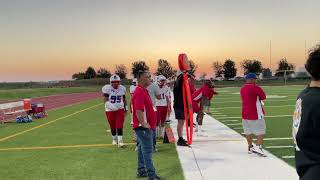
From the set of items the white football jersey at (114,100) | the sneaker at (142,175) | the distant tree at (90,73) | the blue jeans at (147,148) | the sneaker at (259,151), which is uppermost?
the distant tree at (90,73)

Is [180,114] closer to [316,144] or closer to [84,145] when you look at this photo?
[84,145]

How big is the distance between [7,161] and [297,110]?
26.0ft

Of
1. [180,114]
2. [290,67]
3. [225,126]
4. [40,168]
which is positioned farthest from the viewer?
[290,67]

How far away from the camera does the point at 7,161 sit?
9.55 metres

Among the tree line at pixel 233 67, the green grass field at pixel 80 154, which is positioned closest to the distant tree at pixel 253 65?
the tree line at pixel 233 67

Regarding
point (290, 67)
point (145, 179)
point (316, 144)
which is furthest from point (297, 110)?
point (290, 67)

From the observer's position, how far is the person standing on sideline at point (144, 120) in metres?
7.09

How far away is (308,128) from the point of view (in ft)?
9.52

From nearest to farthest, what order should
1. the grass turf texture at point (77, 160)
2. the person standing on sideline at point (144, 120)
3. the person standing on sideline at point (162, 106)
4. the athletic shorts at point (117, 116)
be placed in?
the person standing on sideline at point (144, 120) < the grass turf texture at point (77, 160) < the athletic shorts at point (117, 116) < the person standing on sideline at point (162, 106)

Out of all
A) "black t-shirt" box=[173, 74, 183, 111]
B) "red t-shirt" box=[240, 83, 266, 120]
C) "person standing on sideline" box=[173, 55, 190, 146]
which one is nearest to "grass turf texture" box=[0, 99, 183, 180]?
"person standing on sideline" box=[173, 55, 190, 146]

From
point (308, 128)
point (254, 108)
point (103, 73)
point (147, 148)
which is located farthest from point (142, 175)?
point (103, 73)

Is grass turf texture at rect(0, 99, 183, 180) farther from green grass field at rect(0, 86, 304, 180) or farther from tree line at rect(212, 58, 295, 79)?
tree line at rect(212, 58, 295, 79)

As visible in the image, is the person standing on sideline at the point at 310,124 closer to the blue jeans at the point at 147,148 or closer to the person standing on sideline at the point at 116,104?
the blue jeans at the point at 147,148

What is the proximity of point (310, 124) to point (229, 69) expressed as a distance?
156 metres
